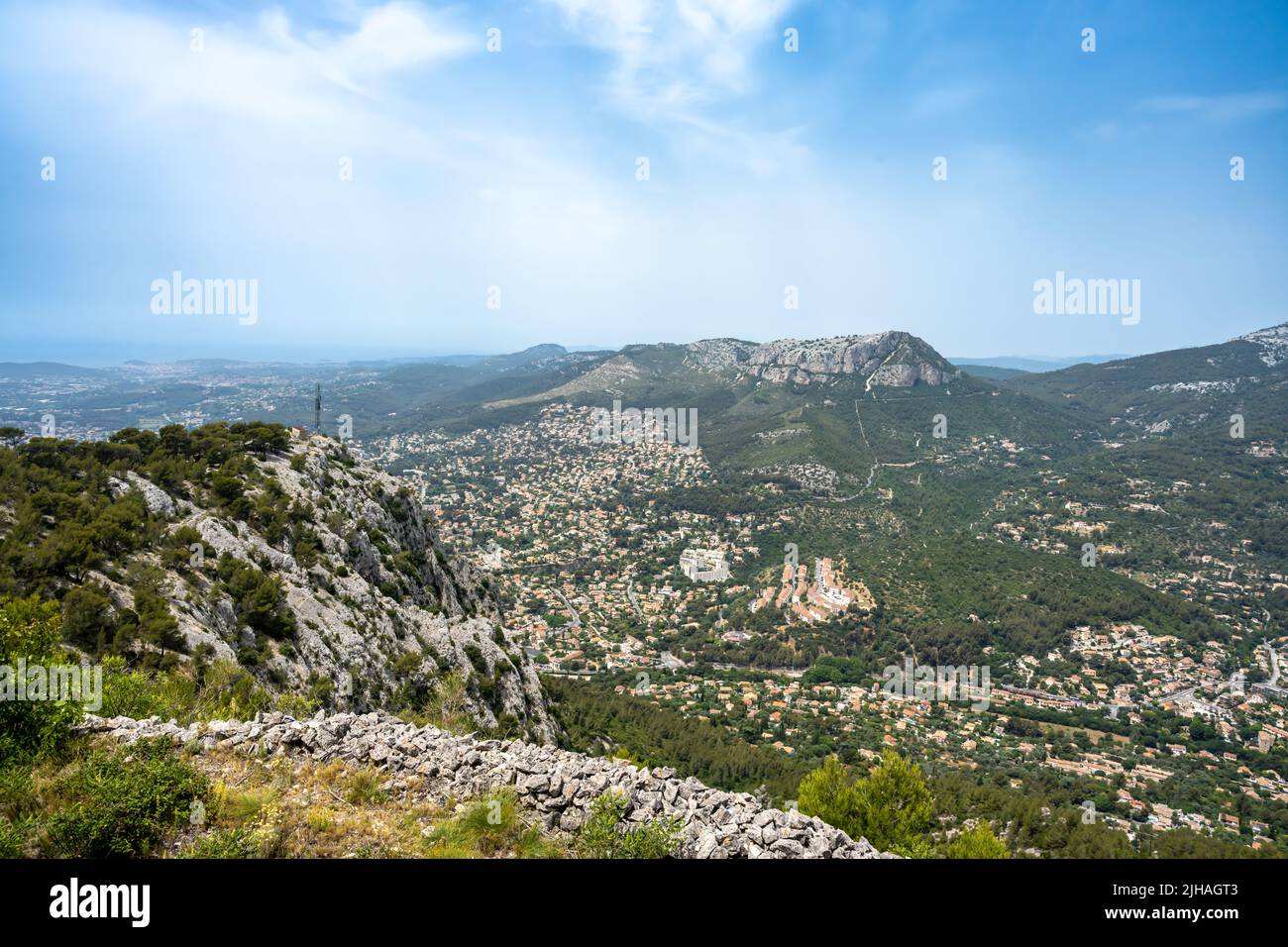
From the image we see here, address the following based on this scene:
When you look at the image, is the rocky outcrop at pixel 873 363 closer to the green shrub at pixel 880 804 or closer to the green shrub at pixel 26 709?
the green shrub at pixel 880 804

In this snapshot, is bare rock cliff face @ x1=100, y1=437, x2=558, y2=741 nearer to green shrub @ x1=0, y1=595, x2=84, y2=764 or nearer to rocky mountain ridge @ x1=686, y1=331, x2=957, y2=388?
green shrub @ x1=0, y1=595, x2=84, y2=764

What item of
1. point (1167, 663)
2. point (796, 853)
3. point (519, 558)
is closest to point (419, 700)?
point (796, 853)

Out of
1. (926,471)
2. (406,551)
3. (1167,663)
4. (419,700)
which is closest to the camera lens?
(419,700)

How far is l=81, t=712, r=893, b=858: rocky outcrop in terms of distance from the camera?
728 cm

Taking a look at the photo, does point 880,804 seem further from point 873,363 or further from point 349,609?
point 873,363

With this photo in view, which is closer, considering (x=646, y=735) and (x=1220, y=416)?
(x=646, y=735)

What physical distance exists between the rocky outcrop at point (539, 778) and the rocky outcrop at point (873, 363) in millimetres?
169860

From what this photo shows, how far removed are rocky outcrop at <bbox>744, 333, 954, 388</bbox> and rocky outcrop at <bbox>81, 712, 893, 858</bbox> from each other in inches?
6687

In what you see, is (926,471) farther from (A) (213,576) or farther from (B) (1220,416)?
(A) (213,576)

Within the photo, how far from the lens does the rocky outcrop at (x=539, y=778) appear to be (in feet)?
23.9

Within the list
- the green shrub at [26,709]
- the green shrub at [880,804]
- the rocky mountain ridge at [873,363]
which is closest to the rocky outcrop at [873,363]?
the rocky mountain ridge at [873,363]

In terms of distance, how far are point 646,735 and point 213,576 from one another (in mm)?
27311

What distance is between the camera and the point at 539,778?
8.05 metres
